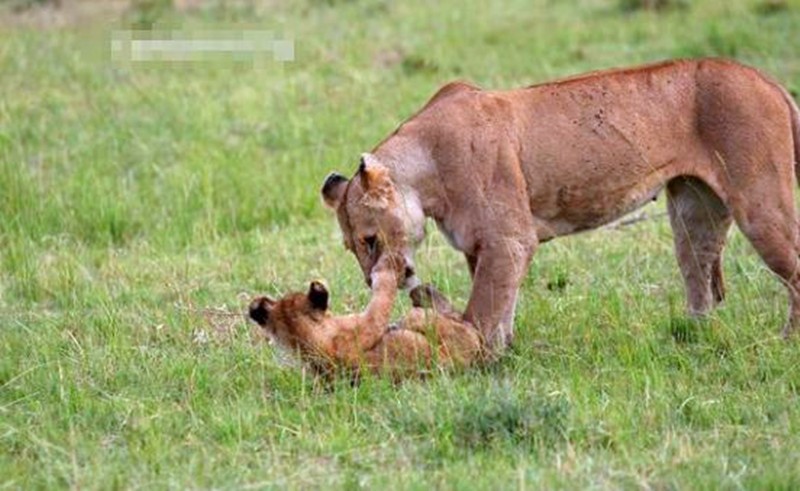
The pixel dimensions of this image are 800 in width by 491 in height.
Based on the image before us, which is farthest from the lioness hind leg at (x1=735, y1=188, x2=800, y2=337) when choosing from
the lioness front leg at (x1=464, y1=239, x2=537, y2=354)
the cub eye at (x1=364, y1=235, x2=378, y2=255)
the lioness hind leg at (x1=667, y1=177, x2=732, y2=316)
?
the cub eye at (x1=364, y1=235, x2=378, y2=255)

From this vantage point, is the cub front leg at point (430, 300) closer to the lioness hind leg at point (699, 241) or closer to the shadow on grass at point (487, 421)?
the shadow on grass at point (487, 421)

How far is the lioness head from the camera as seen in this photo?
6.64 m

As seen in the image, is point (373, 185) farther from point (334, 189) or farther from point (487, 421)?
point (487, 421)

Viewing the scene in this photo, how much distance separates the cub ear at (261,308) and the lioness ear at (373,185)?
30.0 inches

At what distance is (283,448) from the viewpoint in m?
5.61

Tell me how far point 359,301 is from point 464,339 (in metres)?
1.24

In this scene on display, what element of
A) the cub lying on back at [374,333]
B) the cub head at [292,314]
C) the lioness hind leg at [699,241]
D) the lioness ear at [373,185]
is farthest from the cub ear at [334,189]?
the lioness hind leg at [699,241]

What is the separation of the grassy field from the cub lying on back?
11 centimetres

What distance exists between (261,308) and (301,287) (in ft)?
6.58

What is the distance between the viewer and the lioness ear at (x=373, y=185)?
6.63 m

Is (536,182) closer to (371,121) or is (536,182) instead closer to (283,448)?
(283,448)

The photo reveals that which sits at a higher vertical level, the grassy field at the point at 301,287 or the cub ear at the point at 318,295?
the cub ear at the point at 318,295

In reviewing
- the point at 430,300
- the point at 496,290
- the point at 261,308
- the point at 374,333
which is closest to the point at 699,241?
the point at 496,290

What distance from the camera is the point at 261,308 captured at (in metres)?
6.03
